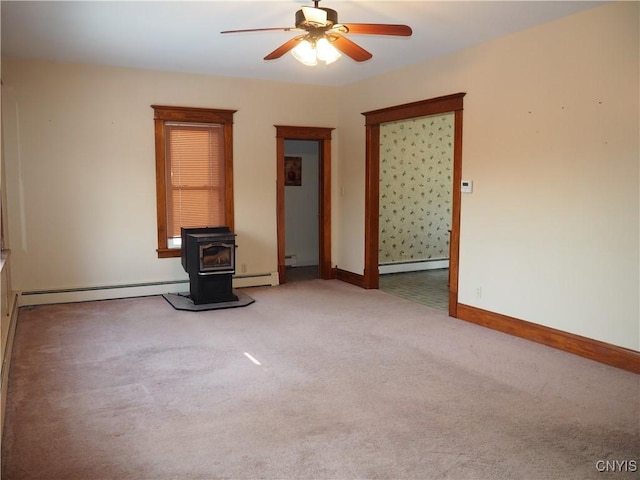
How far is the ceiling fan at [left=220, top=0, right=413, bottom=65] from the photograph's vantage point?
10.7 ft

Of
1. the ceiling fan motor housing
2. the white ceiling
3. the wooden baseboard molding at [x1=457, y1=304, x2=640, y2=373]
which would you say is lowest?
the wooden baseboard molding at [x1=457, y1=304, x2=640, y2=373]

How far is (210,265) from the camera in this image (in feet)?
19.1

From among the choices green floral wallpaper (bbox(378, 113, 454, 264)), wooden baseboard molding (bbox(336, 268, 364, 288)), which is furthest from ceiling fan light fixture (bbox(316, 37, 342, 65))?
green floral wallpaper (bbox(378, 113, 454, 264))

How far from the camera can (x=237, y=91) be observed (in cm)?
670

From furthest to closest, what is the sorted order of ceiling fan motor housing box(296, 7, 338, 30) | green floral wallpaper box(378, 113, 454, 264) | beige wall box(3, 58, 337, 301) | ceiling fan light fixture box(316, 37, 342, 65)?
1. green floral wallpaper box(378, 113, 454, 264)
2. beige wall box(3, 58, 337, 301)
3. ceiling fan light fixture box(316, 37, 342, 65)
4. ceiling fan motor housing box(296, 7, 338, 30)

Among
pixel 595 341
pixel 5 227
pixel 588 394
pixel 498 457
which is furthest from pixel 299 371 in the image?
pixel 5 227

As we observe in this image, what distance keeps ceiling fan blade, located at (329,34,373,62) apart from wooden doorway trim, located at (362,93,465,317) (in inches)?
66.7

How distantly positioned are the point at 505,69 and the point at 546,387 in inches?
110

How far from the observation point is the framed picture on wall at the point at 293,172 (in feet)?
27.5

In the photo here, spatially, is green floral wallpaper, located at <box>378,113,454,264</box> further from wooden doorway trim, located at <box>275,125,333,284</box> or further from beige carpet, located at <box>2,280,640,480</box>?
beige carpet, located at <box>2,280,640,480</box>

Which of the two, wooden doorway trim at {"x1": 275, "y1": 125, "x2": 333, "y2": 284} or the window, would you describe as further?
wooden doorway trim at {"x1": 275, "y1": 125, "x2": 333, "y2": 284}

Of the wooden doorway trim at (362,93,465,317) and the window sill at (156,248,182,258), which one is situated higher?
the wooden doorway trim at (362,93,465,317)

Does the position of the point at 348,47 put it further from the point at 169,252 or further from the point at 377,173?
the point at 169,252

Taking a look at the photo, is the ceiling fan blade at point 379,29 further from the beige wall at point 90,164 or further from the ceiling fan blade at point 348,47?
the beige wall at point 90,164
